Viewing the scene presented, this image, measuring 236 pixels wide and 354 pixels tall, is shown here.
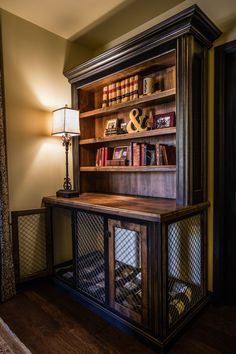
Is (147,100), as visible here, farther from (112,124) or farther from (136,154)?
(112,124)

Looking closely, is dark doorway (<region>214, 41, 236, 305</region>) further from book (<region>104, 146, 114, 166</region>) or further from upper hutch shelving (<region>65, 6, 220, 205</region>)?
book (<region>104, 146, 114, 166</region>)

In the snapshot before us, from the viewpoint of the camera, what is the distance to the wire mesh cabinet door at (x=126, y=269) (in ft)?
5.47

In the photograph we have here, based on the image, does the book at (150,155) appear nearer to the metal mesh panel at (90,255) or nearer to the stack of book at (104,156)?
the stack of book at (104,156)

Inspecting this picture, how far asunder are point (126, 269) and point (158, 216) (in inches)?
23.2

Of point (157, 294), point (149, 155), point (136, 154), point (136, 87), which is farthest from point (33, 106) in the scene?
point (157, 294)

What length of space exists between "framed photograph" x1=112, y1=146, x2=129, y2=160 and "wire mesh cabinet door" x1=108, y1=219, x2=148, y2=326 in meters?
0.83

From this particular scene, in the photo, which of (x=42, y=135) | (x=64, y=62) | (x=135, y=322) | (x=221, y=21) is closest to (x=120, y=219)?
(x=135, y=322)

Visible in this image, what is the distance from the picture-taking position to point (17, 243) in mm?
2271

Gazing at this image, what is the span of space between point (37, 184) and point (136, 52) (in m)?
1.52

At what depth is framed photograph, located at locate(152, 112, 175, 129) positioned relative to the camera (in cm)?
201

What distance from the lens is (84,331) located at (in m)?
1.71

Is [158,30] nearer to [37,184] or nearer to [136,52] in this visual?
[136,52]

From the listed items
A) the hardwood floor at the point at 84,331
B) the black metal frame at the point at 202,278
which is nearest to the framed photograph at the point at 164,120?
the black metal frame at the point at 202,278

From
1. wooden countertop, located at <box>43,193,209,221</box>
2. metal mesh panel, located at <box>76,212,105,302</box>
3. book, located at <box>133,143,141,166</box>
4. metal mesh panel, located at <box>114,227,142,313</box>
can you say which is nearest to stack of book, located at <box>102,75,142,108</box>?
book, located at <box>133,143,141,166</box>
